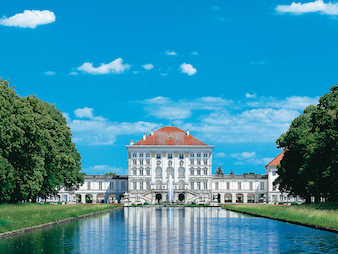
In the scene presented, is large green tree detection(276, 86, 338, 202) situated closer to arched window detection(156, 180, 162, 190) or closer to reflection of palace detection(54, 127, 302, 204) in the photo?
reflection of palace detection(54, 127, 302, 204)

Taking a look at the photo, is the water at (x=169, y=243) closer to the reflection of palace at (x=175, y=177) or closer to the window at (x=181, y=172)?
the reflection of palace at (x=175, y=177)

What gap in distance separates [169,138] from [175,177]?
1047cm

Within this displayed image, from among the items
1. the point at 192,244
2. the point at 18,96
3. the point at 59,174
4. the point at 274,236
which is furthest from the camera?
the point at 59,174

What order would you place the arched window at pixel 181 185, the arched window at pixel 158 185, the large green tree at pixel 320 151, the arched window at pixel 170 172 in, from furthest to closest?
the arched window at pixel 170 172 → the arched window at pixel 181 185 → the arched window at pixel 158 185 → the large green tree at pixel 320 151

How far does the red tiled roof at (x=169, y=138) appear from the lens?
126 meters

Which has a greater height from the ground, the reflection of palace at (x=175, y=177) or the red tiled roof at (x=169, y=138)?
the red tiled roof at (x=169, y=138)

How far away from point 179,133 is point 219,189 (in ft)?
59.2

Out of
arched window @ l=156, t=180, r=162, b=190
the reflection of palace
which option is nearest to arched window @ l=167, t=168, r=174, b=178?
the reflection of palace

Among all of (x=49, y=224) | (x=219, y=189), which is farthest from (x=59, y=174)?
(x=219, y=189)

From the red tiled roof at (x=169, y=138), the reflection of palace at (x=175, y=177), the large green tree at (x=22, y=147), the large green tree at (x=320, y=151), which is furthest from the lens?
the red tiled roof at (x=169, y=138)

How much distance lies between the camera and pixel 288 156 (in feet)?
201

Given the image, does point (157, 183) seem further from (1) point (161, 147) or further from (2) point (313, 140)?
(2) point (313, 140)

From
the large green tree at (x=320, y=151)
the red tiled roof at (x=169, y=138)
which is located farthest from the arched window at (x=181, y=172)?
the large green tree at (x=320, y=151)

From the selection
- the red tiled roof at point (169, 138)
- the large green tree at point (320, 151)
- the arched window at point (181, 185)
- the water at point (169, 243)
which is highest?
the red tiled roof at point (169, 138)
